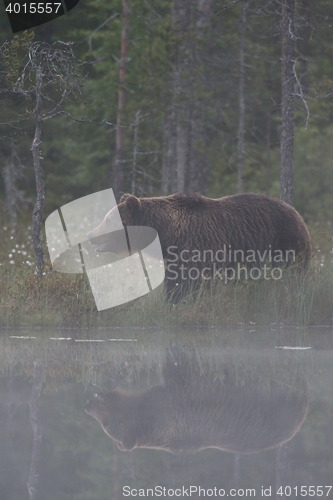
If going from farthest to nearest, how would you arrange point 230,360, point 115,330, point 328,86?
1. point 328,86
2. point 115,330
3. point 230,360

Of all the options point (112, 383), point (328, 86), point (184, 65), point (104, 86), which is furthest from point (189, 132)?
point (112, 383)

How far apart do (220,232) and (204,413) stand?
503 centimetres

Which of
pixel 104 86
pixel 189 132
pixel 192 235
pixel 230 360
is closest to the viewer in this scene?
pixel 230 360

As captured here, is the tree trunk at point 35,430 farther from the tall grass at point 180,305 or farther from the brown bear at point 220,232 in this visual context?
the brown bear at point 220,232

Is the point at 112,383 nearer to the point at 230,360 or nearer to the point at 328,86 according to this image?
the point at 230,360

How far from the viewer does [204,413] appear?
5.04 m

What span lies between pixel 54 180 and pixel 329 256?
1129cm

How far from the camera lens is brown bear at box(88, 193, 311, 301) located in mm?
9680

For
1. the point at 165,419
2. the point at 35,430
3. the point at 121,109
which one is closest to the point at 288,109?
the point at 121,109

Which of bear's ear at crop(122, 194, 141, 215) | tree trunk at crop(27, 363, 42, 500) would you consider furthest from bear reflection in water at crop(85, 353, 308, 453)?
bear's ear at crop(122, 194, 141, 215)

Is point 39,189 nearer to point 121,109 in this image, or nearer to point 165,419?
point 165,419

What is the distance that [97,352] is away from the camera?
726 centimetres

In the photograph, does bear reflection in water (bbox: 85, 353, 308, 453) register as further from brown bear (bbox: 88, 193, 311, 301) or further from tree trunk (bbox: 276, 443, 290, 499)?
brown bear (bbox: 88, 193, 311, 301)

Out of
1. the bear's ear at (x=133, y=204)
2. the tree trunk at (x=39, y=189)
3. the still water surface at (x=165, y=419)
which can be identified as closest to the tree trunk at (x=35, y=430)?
the still water surface at (x=165, y=419)
